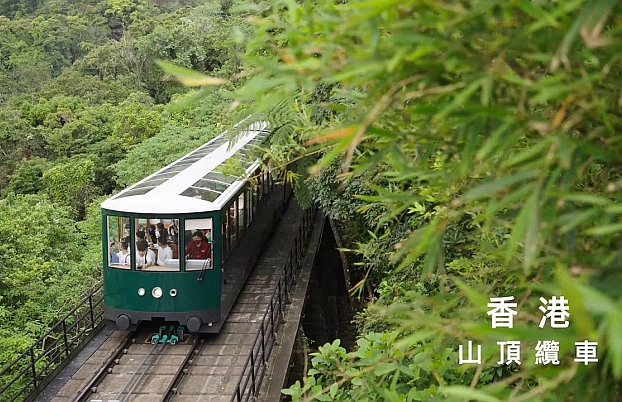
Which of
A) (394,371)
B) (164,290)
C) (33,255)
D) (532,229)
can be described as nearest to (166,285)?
(164,290)

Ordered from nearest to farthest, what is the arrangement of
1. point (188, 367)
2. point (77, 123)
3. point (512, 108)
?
point (512, 108) → point (188, 367) → point (77, 123)

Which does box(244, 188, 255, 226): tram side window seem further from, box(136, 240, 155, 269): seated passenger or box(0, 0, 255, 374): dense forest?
box(136, 240, 155, 269): seated passenger

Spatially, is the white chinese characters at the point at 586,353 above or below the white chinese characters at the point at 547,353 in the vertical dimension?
above

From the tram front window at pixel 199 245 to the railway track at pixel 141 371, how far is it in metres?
1.16

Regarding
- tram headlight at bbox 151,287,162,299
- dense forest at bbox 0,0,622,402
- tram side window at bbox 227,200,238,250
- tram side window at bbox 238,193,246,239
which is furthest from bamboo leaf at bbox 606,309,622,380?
tram side window at bbox 238,193,246,239

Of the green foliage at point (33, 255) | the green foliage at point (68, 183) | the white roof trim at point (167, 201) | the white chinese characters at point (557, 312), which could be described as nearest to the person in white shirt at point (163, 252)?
the white roof trim at point (167, 201)

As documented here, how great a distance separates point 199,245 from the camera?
859cm

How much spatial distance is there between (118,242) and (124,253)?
0.18 meters

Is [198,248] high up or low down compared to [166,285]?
up

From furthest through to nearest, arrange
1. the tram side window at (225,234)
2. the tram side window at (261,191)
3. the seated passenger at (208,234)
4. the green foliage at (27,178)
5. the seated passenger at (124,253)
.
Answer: the green foliage at (27,178), the tram side window at (261,191), the tram side window at (225,234), the seated passenger at (124,253), the seated passenger at (208,234)

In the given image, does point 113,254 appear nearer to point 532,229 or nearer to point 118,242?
point 118,242

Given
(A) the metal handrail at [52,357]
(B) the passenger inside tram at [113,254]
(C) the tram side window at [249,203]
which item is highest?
(C) the tram side window at [249,203]

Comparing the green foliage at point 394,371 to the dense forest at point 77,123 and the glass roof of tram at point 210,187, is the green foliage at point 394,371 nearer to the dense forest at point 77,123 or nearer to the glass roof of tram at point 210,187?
the dense forest at point 77,123

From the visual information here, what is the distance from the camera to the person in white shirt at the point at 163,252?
854cm
